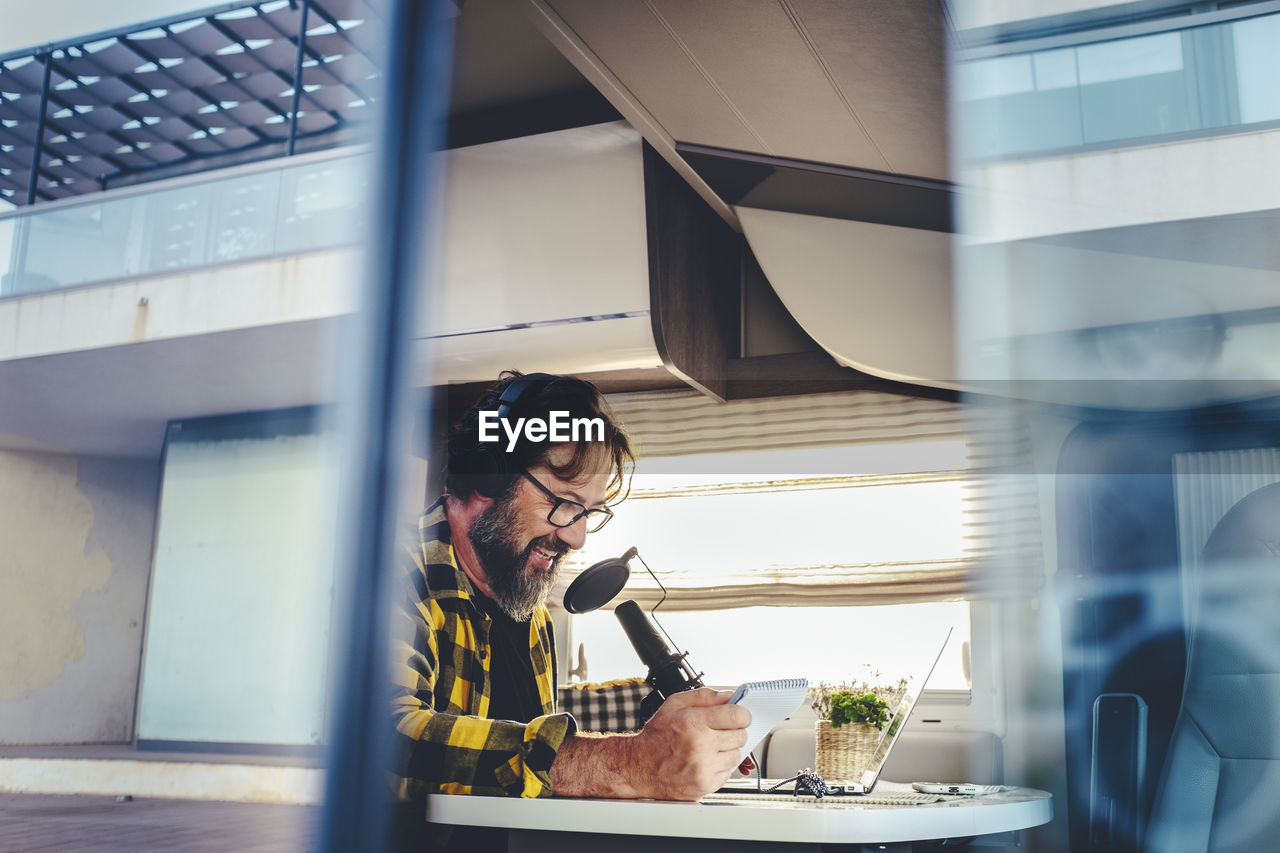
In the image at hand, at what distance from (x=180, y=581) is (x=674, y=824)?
5097mm

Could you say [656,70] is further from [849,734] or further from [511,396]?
[849,734]

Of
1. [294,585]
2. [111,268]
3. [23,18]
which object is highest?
[111,268]

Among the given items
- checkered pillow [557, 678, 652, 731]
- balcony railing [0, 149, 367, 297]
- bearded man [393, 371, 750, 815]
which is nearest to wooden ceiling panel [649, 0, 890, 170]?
bearded man [393, 371, 750, 815]

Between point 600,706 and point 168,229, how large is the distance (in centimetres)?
313

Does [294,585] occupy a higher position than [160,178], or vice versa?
[160,178]

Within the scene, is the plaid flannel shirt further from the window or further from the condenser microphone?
the window

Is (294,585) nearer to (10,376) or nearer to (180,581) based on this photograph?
(10,376)

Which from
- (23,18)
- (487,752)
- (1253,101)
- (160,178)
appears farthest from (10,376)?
(1253,101)

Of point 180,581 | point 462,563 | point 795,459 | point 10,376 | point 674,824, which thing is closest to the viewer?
point 674,824

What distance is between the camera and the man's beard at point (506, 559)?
1514mm

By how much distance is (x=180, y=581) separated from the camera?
5.25 m

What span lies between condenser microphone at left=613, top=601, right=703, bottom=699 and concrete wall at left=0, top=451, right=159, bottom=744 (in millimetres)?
3899

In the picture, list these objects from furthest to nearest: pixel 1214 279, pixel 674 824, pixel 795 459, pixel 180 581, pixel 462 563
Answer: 1. pixel 180 581
2. pixel 795 459
3. pixel 462 563
4. pixel 674 824
5. pixel 1214 279

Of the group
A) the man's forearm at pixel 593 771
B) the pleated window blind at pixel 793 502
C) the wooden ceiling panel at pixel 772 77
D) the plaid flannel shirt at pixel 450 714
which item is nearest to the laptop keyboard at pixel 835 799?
the man's forearm at pixel 593 771
